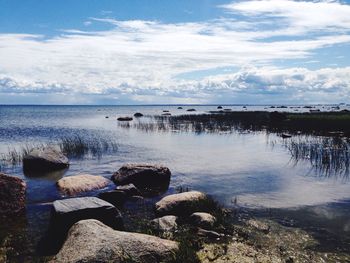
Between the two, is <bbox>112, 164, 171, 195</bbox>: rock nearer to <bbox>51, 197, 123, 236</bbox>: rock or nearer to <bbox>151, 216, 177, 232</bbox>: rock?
<bbox>151, 216, 177, 232</bbox>: rock

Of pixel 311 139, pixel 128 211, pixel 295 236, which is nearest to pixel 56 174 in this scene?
pixel 128 211

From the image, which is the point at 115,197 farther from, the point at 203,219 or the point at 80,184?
the point at 203,219

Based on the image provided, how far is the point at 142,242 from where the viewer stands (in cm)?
875

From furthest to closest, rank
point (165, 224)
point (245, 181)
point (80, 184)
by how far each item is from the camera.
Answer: point (245, 181) → point (80, 184) → point (165, 224)

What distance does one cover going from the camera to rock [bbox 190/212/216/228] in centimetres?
1180

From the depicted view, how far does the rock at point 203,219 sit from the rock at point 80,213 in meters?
2.31

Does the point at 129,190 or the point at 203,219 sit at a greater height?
the point at 203,219

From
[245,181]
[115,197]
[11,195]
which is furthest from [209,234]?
[245,181]

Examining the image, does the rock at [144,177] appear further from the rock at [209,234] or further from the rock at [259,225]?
the rock at [209,234]

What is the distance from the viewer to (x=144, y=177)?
1856 centimetres

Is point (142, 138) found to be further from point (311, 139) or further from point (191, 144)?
point (311, 139)

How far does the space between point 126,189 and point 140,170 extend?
8.02 ft

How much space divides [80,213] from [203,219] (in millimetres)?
3778

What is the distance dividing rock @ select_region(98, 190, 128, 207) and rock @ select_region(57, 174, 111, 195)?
215 centimetres
